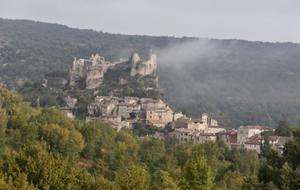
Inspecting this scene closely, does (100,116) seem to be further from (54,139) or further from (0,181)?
(0,181)

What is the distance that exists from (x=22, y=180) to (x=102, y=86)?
309ft

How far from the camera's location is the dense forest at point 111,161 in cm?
3381

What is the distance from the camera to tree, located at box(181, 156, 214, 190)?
121 feet

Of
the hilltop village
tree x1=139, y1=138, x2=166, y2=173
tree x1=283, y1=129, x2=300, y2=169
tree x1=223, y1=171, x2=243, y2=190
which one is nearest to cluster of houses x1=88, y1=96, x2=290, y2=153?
the hilltop village

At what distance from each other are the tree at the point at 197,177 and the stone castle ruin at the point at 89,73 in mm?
88336

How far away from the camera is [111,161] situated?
68.3 metres

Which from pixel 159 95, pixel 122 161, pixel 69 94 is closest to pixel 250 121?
pixel 159 95

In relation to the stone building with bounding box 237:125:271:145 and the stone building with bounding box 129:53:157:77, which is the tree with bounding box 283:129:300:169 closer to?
the stone building with bounding box 237:125:271:145

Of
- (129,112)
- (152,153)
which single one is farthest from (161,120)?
(152,153)

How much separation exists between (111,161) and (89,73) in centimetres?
5895

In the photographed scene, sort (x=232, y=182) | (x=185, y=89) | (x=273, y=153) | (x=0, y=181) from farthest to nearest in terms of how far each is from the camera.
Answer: (x=185, y=89)
(x=232, y=182)
(x=273, y=153)
(x=0, y=181)

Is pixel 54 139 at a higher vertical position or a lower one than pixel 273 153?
lower

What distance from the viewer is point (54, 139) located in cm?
6656

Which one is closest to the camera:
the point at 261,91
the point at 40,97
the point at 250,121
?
the point at 40,97
